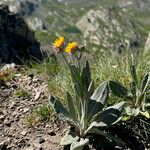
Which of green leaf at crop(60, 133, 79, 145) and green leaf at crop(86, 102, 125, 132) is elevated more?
green leaf at crop(86, 102, 125, 132)

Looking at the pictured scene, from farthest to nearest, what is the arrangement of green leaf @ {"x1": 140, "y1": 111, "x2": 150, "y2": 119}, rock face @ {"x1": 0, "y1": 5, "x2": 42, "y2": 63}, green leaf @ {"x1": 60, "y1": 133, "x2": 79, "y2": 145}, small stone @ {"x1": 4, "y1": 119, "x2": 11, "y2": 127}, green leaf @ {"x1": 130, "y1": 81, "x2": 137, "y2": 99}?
rock face @ {"x1": 0, "y1": 5, "x2": 42, "y2": 63} < small stone @ {"x1": 4, "y1": 119, "x2": 11, "y2": 127} < green leaf @ {"x1": 130, "y1": 81, "x2": 137, "y2": 99} < green leaf @ {"x1": 140, "y1": 111, "x2": 150, "y2": 119} < green leaf @ {"x1": 60, "y1": 133, "x2": 79, "y2": 145}

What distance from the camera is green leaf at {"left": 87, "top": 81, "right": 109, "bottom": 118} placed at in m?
5.42

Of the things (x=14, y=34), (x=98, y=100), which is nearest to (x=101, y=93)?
(x=98, y=100)

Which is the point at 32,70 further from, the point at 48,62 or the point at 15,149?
the point at 15,149

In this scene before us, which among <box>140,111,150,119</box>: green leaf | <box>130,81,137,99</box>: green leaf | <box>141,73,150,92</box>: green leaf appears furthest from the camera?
<box>130,81,137,99</box>: green leaf

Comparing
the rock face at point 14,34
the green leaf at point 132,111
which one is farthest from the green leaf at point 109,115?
the rock face at point 14,34

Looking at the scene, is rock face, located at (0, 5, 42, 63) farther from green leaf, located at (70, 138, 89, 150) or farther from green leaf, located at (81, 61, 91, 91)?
green leaf, located at (70, 138, 89, 150)

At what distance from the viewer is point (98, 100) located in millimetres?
5449

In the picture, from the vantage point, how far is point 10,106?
688 cm

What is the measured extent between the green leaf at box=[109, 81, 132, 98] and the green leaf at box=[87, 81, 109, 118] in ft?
1.89

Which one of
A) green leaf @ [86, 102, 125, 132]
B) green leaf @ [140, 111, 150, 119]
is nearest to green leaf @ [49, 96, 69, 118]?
green leaf @ [86, 102, 125, 132]

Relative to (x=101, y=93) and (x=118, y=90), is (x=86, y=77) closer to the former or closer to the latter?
(x=101, y=93)

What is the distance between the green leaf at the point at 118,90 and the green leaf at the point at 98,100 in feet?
1.89

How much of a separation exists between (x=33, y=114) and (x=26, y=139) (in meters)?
0.64
